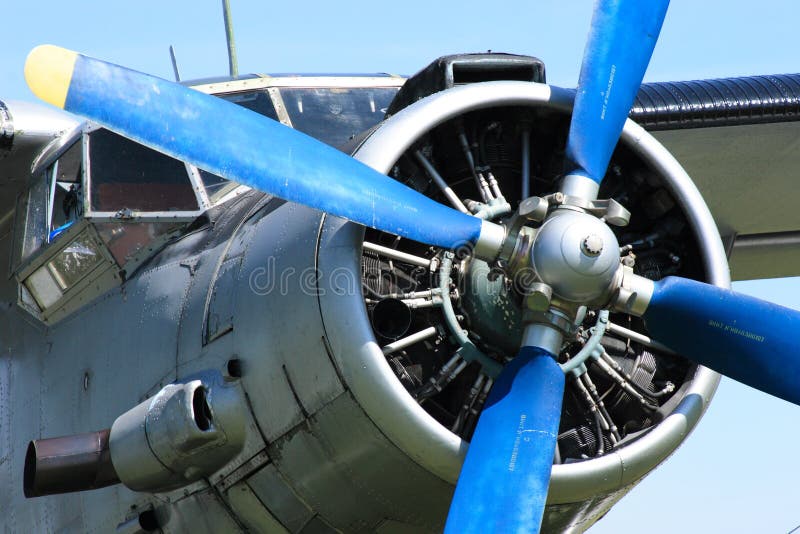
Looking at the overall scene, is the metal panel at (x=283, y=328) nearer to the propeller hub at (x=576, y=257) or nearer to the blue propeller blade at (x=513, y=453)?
the blue propeller blade at (x=513, y=453)

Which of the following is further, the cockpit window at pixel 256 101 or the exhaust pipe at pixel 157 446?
the cockpit window at pixel 256 101

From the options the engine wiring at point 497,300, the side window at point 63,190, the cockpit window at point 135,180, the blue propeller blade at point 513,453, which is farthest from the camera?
the side window at point 63,190

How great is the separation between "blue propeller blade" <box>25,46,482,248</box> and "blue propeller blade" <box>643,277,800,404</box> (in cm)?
105

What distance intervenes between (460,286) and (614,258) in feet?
2.61

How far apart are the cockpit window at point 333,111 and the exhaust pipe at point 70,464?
2.45 meters

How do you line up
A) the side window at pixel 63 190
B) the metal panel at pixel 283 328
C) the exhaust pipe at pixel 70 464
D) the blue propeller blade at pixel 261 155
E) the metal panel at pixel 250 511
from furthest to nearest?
the side window at pixel 63 190 < the exhaust pipe at pixel 70 464 < the metal panel at pixel 250 511 < the metal panel at pixel 283 328 < the blue propeller blade at pixel 261 155

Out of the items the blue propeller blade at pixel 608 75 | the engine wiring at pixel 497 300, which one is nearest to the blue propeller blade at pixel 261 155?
the engine wiring at pixel 497 300

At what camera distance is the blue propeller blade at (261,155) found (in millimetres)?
5430

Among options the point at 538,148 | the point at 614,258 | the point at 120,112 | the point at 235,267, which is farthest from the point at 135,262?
the point at 614,258

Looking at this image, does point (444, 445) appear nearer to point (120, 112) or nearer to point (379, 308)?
point (379, 308)

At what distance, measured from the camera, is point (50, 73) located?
522 centimetres

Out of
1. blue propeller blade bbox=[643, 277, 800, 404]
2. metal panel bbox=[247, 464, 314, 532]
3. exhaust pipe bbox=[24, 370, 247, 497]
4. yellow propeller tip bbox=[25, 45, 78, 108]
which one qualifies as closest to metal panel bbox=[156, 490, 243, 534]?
exhaust pipe bbox=[24, 370, 247, 497]

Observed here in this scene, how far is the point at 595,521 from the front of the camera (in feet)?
22.2

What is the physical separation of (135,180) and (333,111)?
1.43 m
